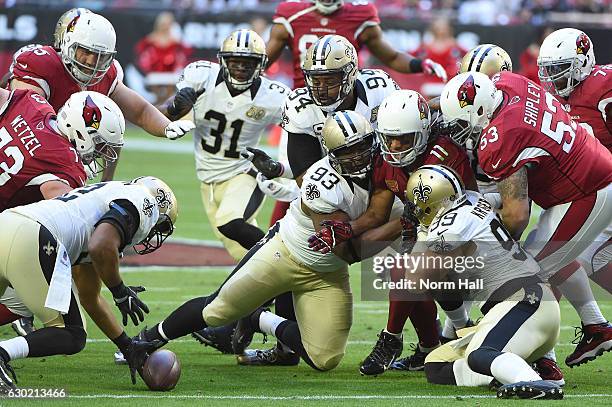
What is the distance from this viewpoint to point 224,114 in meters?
8.34

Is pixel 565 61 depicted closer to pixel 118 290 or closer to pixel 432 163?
pixel 432 163

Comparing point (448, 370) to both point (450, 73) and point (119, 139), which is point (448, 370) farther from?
point (450, 73)

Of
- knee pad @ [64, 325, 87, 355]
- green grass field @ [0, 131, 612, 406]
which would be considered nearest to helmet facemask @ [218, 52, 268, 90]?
green grass field @ [0, 131, 612, 406]

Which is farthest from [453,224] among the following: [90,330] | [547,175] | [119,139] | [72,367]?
[90,330]

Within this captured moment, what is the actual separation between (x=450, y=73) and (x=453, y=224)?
12.5m

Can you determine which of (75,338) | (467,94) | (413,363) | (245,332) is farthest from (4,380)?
(467,94)

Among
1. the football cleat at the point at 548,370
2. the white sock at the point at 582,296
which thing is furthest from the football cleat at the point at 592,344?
the football cleat at the point at 548,370

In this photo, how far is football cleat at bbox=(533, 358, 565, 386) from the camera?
5859 millimetres

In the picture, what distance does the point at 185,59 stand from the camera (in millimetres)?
19156

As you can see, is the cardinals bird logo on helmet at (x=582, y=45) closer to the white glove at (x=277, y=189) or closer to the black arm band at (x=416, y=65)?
the white glove at (x=277, y=189)

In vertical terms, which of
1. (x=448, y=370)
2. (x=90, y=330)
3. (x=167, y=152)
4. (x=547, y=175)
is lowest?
(x=167, y=152)

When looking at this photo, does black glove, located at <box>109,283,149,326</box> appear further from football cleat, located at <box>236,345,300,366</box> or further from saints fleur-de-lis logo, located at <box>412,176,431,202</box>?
saints fleur-de-lis logo, located at <box>412,176,431,202</box>

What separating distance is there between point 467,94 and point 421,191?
0.60 meters

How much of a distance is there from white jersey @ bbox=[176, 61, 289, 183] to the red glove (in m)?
2.42
